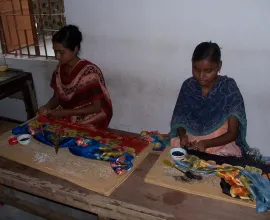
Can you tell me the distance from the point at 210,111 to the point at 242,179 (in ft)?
2.32

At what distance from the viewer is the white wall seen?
2.61 metres

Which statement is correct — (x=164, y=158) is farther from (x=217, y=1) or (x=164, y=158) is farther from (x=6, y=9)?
(x=6, y=9)

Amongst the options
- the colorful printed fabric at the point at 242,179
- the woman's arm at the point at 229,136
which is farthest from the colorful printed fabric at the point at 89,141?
the woman's arm at the point at 229,136

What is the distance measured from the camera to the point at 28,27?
3684mm

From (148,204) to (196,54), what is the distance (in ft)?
3.46

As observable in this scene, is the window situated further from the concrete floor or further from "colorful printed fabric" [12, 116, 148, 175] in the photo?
"colorful printed fabric" [12, 116, 148, 175]

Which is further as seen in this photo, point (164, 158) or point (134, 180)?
point (164, 158)

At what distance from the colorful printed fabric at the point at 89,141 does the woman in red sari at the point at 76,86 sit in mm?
272

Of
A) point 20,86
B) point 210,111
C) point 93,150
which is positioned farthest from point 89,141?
point 20,86

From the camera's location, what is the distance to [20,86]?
11.6 ft

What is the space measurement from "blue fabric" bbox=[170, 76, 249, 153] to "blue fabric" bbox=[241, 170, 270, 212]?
58cm

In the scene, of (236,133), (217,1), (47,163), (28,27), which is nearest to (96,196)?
(47,163)

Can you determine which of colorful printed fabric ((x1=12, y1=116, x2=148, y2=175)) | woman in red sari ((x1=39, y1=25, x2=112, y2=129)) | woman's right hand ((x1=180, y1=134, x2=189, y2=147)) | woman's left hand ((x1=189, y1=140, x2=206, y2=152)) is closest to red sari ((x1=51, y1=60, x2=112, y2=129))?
woman in red sari ((x1=39, y1=25, x2=112, y2=129))

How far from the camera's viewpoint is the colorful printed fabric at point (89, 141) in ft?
6.67
